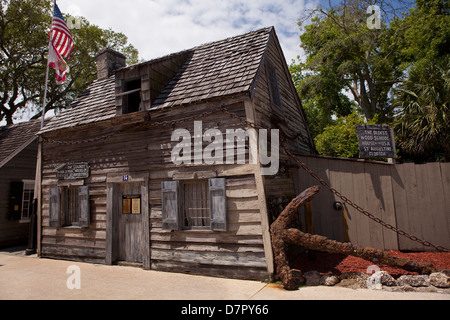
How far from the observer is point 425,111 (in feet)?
38.7

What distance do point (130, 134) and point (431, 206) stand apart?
305 inches

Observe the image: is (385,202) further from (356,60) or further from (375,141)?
(356,60)

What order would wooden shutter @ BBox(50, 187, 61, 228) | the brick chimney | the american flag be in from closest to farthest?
wooden shutter @ BBox(50, 187, 61, 228)
the american flag
the brick chimney

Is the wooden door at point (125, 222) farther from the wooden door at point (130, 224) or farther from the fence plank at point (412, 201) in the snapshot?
the fence plank at point (412, 201)

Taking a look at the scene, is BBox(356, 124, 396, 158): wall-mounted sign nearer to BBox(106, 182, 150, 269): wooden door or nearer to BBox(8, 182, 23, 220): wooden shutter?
BBox(106, 182, 150, 269): wooden door

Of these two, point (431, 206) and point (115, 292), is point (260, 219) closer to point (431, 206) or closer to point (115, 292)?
point (115, 292)

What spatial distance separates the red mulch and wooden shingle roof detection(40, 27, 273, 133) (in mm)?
4202

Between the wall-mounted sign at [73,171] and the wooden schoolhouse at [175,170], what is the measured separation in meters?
0.03

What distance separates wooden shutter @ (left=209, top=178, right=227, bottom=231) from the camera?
6.32 meters

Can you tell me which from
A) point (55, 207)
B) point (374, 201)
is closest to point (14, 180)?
point (55, 207)

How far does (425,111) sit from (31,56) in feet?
81.9

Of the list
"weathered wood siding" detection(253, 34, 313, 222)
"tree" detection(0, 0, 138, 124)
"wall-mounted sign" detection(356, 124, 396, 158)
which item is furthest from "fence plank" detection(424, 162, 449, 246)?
"tree" detection(0, 0, 138, 124)

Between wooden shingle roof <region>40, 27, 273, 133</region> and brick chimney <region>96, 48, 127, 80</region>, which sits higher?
brick chimney <region>96, 48, 127, 80</region>

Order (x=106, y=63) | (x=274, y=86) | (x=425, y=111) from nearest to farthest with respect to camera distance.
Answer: (x=274, y=86)
(x=106, y=63)
(x=425, y=111)
